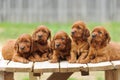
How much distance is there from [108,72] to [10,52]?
0.96 metres

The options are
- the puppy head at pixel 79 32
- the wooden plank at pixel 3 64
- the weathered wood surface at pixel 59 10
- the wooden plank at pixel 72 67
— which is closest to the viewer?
the wooden plank at pixel 72 67

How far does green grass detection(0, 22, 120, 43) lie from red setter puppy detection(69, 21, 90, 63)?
515 centimetres

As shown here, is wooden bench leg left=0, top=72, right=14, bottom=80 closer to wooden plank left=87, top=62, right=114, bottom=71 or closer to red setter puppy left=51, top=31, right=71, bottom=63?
red setter puppy left=51, top=31, right=71, bottom=63

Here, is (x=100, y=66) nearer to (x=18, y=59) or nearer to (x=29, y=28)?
(x=18, y=59)

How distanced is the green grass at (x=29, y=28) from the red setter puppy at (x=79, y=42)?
515 cm

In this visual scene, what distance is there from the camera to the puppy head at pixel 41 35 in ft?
15.5

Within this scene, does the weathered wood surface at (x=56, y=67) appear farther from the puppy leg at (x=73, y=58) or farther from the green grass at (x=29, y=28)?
the green grass at (x=29, y=28)

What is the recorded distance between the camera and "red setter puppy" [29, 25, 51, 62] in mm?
4715

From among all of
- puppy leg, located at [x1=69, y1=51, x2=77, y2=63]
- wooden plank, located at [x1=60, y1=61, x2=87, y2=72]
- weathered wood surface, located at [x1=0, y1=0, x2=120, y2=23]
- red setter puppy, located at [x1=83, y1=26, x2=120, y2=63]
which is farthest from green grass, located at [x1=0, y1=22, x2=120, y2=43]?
wooden plank, located at [x1=60, y1=61, x2=87, y2=72]

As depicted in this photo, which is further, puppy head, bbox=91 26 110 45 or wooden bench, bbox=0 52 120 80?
puppy head, bbox=91 26 110 45

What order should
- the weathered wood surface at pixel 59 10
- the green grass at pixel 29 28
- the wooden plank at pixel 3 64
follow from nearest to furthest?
1. the wooden plank at pixel 3 64
2. the green grass at pixel 29 28
3. the weathered wood surface at pixel 59 10

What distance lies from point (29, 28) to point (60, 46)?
6.81 meters

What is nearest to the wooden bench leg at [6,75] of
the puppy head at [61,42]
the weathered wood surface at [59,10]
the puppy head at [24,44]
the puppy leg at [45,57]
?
the puppy head at [24,44]

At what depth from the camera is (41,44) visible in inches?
188
